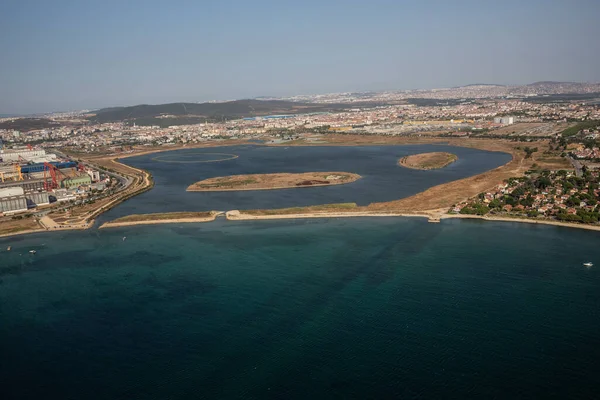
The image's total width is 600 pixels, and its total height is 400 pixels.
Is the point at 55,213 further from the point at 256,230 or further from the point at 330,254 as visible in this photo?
the point at 330,254

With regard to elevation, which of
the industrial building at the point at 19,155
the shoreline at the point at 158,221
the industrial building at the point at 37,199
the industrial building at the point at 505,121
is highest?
the industrial building at the point at 19,155

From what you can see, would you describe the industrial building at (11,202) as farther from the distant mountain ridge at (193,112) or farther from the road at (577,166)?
Answer: the distant mountain ridge at (193,112)

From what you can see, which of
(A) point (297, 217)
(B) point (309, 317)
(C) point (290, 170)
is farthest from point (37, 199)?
(B) point (309, 317)

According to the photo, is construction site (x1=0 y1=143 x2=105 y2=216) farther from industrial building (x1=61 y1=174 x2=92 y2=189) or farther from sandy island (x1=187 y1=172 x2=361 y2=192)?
sandy island (x1=187 y1=172 x2=361 y2=192)

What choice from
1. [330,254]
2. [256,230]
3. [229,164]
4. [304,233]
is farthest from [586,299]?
[229,164]

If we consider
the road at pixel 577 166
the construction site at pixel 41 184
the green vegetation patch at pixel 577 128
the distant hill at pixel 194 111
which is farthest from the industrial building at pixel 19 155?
the distant hill at pixel 194 111

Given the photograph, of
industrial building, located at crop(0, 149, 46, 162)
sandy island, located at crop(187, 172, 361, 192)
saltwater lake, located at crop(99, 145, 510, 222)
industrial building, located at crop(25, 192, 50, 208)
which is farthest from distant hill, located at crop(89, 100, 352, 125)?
industrial building, located at crop(25, 192, 50, 208)
